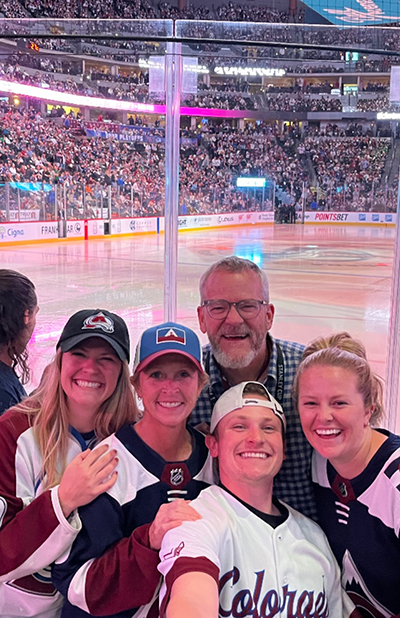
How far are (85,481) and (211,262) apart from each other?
981 centimetres

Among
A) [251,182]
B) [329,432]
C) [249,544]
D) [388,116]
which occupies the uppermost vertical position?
[388,116]

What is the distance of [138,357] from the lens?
186 centimetres

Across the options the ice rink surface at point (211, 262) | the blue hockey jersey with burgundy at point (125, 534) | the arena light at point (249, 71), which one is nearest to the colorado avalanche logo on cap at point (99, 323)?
the blue hockey jersey with burgundy at point (125, 534)

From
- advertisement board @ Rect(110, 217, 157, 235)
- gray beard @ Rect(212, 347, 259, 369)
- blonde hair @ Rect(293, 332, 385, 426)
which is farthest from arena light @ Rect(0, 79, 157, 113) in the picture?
blonde hair @ Rect(293, 332, 385, 426)

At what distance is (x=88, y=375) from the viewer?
186cm

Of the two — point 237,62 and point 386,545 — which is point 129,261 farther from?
point 386,545

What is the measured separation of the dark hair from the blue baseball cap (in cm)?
63

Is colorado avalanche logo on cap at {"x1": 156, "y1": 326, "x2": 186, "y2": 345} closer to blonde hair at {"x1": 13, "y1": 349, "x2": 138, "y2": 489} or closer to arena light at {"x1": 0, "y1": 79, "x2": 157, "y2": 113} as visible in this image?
blonde hair at {"x1": 13, "y1": 349, "x2": 138, "y2": 489}

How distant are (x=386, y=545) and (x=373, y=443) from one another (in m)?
0.27

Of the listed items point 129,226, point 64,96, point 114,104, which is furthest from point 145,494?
point 129,226

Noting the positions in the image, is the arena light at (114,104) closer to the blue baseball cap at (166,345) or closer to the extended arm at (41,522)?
the blue baseball cap at (166,345)

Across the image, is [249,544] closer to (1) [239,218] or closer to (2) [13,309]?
(2) [13,309]

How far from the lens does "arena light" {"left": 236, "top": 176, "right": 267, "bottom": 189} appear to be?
26.1 ft

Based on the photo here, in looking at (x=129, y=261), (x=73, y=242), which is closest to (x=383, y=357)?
(x=129, y=261)
